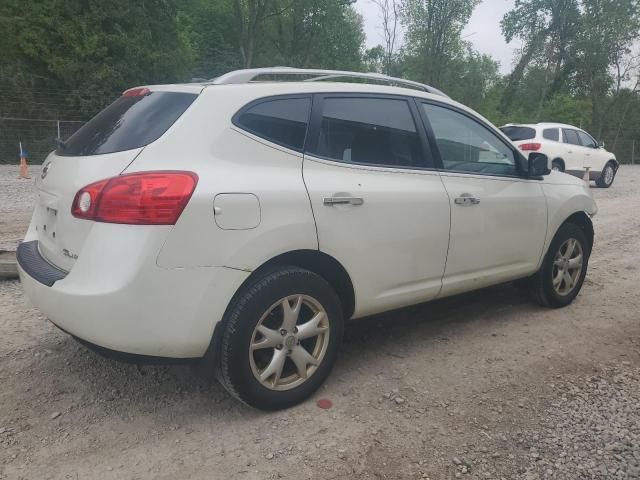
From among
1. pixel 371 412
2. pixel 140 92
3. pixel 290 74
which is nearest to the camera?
pixel 371 412

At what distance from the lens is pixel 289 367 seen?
9.55 feet

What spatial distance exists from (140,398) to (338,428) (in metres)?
1.12

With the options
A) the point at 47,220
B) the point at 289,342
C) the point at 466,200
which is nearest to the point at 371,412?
the point at 289,342

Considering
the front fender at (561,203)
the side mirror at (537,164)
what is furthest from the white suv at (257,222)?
the front fender at (561,203)

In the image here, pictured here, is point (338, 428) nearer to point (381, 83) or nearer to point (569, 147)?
point (381, 83)

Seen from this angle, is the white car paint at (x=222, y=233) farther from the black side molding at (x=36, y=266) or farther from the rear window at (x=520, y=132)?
the rear window at (x=520, y=132)

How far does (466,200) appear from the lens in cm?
361

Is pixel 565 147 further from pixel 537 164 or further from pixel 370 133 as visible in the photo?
pixel 370 133

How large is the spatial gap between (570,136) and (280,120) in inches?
580

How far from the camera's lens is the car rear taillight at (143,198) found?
2359mm

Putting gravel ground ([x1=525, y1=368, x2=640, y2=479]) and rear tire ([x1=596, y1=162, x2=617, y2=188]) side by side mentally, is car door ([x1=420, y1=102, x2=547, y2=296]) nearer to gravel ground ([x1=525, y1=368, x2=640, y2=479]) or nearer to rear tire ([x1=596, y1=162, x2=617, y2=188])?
gravel ground ([x1=525, y1=368, x2=640, y2=479])

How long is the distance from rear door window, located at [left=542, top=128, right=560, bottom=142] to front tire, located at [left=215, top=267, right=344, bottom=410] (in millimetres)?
13642

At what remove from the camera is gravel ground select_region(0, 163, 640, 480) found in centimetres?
242

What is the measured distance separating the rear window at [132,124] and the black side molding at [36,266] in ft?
1.90
